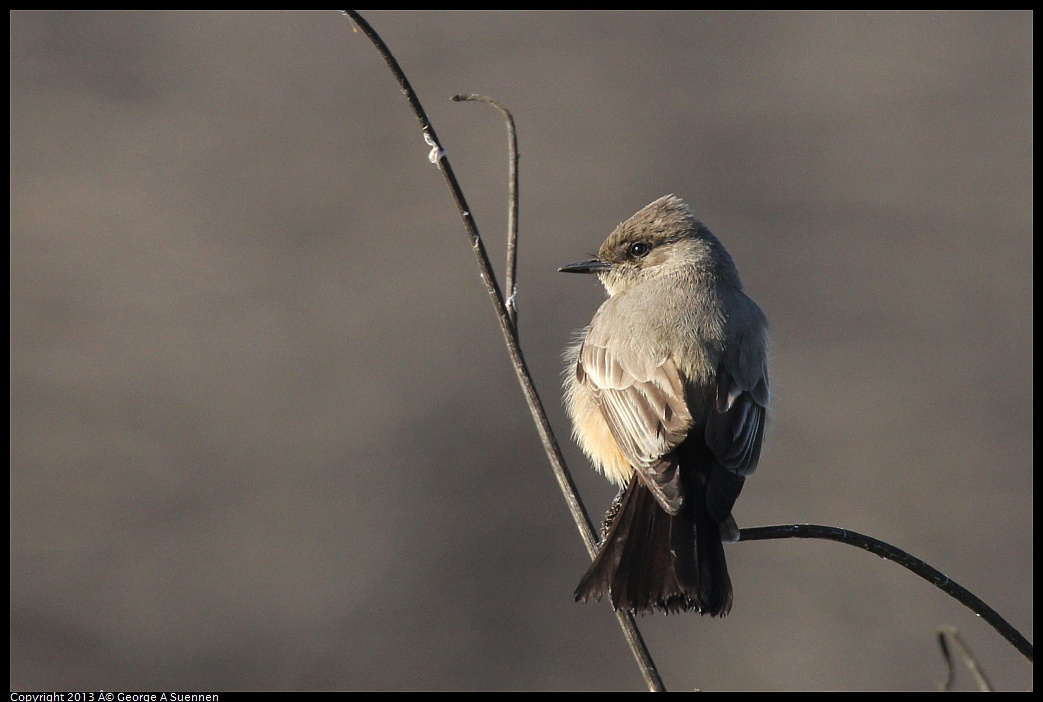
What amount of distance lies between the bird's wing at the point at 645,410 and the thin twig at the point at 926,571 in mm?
778

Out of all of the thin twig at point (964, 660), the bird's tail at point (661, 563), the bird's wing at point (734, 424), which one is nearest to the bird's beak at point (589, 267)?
the bird's wing at point (734, 424)

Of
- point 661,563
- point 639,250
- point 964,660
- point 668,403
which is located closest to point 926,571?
point 964,660

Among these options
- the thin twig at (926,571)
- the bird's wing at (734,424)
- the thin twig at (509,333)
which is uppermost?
the thin twig at (509,333)

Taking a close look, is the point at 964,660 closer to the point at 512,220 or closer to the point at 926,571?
the point at 926,571

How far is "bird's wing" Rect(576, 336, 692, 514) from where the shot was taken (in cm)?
394

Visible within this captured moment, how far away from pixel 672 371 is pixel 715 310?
0.44 m

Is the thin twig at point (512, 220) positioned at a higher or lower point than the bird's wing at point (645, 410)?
higher

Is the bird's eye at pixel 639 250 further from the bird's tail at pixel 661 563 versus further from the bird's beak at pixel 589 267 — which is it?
the bird's tail at pixel 661 563

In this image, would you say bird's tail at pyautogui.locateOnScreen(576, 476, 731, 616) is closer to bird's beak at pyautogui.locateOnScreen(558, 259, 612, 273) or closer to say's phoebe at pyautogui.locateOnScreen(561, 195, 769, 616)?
say's phoebe at pyautogui.locateOnScreen(561, 195, 769, 616)

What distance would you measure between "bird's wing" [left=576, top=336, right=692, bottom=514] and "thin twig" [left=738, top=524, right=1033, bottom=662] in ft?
2.55

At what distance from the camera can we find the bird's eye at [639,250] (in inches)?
203

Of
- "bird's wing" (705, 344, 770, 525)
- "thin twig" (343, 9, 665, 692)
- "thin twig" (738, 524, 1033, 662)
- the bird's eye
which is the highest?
"thin twig" (343, 9, 665, 692)

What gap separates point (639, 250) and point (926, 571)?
2.63 meters

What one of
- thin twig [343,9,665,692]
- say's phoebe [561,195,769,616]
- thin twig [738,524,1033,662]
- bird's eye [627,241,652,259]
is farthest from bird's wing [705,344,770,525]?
thin twig [343,9,665,692]
